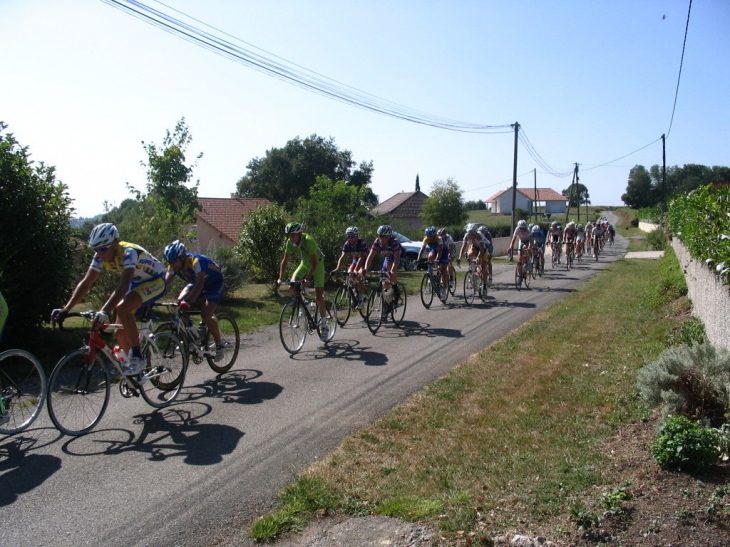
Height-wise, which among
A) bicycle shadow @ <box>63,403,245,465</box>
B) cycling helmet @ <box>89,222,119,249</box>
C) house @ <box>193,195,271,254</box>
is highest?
house @ <box>193,195,271,254</box>

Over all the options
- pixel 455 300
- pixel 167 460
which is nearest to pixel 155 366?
pixel 167 460

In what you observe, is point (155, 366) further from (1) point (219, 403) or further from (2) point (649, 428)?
(2) point (649, 428)

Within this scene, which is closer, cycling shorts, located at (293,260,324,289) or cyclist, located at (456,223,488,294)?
cycling shorts, located at (293,260,324,289)

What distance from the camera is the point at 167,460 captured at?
5332mm

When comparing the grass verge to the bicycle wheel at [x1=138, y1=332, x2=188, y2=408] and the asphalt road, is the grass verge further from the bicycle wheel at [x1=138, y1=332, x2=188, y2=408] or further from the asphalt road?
the bicycle wheel at [x1=138, y1=332, x2=188, y2=408]

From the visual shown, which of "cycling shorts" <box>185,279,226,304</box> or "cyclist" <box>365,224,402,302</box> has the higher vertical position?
"cyclist" <box>365,224,402,302</box>

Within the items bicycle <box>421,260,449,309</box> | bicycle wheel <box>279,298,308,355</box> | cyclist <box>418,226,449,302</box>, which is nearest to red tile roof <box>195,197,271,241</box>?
cyclist <box>418,226,449,302</box>

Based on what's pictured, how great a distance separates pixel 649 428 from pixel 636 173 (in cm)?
12286

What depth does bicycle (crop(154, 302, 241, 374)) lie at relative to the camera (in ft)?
24.5

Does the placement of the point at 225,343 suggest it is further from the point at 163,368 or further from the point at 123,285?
the point at 123,285

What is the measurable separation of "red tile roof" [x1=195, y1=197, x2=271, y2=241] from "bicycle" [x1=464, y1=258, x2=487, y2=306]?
3155 cm

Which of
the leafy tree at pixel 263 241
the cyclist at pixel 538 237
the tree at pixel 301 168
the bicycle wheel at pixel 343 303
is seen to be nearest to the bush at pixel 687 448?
Answer: the bicycle wheel at pixel 343 303

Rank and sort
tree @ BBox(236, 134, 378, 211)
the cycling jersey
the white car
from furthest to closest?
tree @ BBox(236, 134, 378, 211)
the white car
the cycling jersey

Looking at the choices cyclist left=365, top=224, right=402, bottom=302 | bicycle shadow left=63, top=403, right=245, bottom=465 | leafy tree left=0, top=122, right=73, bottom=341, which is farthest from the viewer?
cyclist left=365, top=224, right=402, bottom=302
